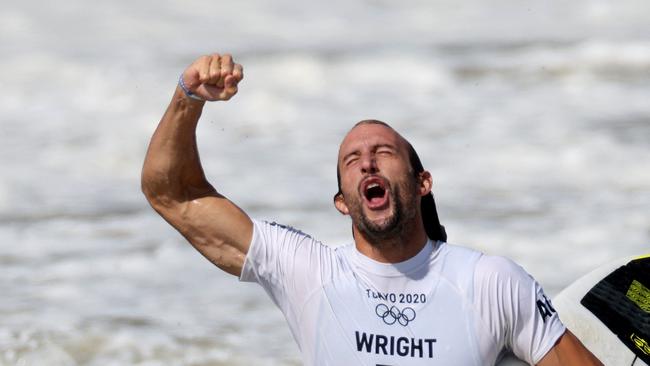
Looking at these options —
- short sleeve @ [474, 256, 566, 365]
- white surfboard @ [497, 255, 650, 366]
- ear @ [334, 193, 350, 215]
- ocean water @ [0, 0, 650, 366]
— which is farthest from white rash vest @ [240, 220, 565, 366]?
ocean water @ [0, 0, 650, 366]

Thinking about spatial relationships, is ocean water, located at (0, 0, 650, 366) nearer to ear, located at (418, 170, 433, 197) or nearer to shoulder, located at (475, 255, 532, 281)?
ear, located at (418, 170, 433, 197)

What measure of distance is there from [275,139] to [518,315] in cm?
614

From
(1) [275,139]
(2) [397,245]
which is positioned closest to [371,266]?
(2) [397,245]

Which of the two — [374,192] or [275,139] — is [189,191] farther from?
[275,139]

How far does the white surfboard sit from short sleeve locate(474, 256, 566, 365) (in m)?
0.58

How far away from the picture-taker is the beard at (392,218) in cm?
295

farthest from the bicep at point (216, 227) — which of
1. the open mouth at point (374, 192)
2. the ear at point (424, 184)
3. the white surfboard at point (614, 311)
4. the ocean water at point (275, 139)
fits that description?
the ocean water at point (275, 139)

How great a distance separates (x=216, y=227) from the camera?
318 centimetres

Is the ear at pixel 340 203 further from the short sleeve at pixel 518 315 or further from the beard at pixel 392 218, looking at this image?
the short sleeve at pixel 518 315

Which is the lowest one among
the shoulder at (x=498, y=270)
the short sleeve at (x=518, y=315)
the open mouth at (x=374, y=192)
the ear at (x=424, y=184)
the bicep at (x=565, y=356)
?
the bicep at (x=565, y=356)

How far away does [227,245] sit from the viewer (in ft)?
10.5

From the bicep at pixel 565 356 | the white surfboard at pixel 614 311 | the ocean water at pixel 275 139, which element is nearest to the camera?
the bicep at pixel 565 356

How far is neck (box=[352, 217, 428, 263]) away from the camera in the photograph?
9.90 ft

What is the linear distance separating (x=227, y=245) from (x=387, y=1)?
940 cm
